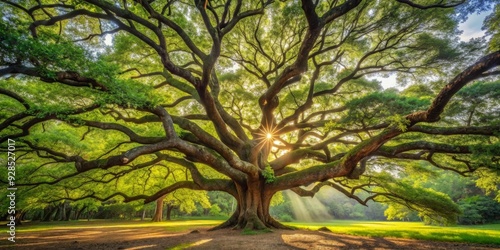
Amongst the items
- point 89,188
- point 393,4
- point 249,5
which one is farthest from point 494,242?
point 89,188

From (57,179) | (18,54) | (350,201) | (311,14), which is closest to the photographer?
(18,54)

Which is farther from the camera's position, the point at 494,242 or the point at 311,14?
the point at 494,242

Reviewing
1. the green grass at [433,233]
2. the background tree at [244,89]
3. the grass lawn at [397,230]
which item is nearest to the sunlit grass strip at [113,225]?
the grass lawn at [397,230]

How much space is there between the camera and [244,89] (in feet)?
44.2

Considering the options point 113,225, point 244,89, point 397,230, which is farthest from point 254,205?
point 113,225

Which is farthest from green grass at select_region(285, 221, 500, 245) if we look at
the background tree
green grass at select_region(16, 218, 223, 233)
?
green grass at select_region(16, 218, 223, 233)

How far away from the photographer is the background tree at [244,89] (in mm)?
6184

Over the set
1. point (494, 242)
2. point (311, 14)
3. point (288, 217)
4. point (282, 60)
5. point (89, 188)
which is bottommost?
point (288, 217)

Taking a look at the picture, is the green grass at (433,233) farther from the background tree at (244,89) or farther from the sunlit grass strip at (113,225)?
the sunlit grass strip at (113,225)

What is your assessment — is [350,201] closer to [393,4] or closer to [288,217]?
[288,217]

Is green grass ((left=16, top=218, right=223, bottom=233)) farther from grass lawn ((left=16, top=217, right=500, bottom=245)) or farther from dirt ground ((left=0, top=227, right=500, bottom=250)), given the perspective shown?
dirt ground ((left=0, top=227, right=500, bottom=250))

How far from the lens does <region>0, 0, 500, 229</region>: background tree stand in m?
6.18

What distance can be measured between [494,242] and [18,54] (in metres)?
14.4

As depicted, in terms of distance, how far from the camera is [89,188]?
1249cm
